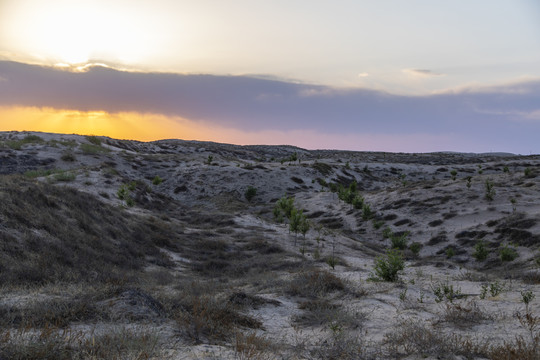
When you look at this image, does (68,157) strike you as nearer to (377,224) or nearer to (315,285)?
(377,224)

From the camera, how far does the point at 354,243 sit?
2517cm

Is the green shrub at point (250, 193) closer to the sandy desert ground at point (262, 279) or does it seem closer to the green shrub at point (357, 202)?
the sandy desert ground at point (262, 279)

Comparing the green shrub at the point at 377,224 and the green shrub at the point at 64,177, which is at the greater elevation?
the green shrub at the point at 64,177

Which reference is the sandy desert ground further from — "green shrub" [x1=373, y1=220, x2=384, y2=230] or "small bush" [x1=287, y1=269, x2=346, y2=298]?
"green shrub" [x1=373, y1=220, x2=384, y2=230]

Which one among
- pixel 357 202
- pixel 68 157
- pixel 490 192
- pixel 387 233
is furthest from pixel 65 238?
pixel 68 157

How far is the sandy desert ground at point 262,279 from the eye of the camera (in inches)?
224

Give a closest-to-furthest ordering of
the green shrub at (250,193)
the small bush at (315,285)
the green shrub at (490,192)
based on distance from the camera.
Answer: the small bush at (315,285) < the green shrub at (490,192) < the green shrub at (250,193)

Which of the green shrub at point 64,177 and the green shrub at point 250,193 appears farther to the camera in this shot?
the green shrub at point 250,193

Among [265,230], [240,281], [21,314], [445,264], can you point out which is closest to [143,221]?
[265,230]

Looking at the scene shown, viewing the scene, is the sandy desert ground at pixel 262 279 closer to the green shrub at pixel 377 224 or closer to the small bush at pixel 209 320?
the small bush at pixel 209 320

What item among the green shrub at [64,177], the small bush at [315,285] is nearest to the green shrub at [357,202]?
the small bush at [315,285]

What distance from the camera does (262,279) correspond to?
12875 mm

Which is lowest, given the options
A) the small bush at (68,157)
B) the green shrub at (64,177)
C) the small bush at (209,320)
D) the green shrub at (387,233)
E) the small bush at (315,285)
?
the green shrub at (387,233)

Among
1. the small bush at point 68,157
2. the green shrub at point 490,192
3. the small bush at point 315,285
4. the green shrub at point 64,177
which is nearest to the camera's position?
the small bush at point 315,285
